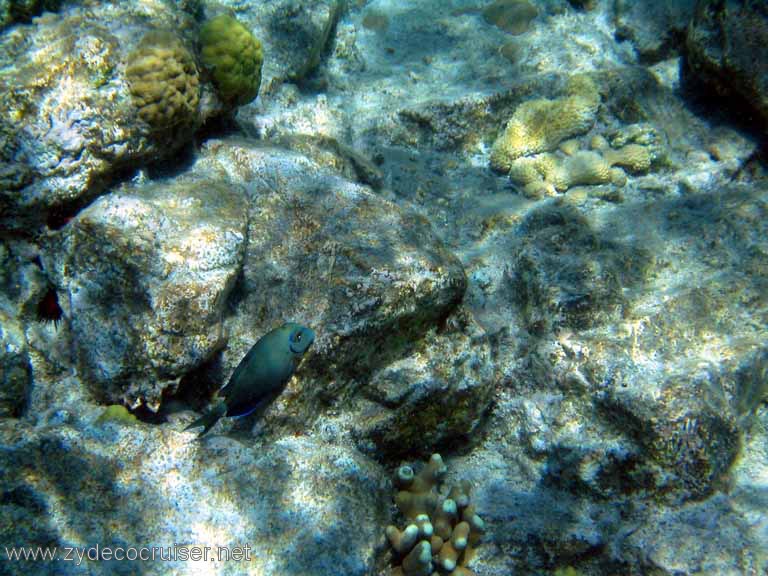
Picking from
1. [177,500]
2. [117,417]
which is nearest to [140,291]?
[117,417]

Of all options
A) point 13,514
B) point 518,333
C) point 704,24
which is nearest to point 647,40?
point 704,24

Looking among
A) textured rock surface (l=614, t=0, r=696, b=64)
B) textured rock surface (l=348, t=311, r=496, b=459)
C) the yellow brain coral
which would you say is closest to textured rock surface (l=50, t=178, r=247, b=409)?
the yellow brain coral

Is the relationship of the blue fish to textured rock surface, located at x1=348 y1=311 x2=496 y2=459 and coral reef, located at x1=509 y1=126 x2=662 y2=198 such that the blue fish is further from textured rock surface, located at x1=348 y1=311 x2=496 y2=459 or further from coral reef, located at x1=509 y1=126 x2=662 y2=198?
coral reef, located at x1=509 y1=126 x2=662 y2=198

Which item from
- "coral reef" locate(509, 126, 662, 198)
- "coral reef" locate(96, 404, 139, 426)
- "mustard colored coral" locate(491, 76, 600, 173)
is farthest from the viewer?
"mustard colored coral" locate(491, 76, 600, 173)

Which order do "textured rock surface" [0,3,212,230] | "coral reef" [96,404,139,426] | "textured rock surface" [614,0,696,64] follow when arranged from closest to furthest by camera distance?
1. "coral reef" [96,404,139,426]
2. "textured rock surface" [0,3,212,230]
3. "textured rock surface" [614,0,696,64]

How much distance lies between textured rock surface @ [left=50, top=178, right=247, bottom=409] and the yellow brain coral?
0.65 meters

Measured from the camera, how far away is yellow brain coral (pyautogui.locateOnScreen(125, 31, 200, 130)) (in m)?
2.98

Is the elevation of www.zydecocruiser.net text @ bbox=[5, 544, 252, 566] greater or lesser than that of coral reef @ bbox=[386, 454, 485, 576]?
greater

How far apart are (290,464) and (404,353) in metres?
0.95

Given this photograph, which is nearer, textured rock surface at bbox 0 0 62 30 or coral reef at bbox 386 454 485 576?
coral reef at bbox 386 454 485 576

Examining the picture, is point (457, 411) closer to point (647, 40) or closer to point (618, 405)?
point (618, 405)

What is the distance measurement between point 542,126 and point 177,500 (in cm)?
491

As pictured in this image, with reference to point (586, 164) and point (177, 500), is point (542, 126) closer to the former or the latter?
point (586, 164)

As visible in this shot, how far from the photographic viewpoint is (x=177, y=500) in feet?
7.56
